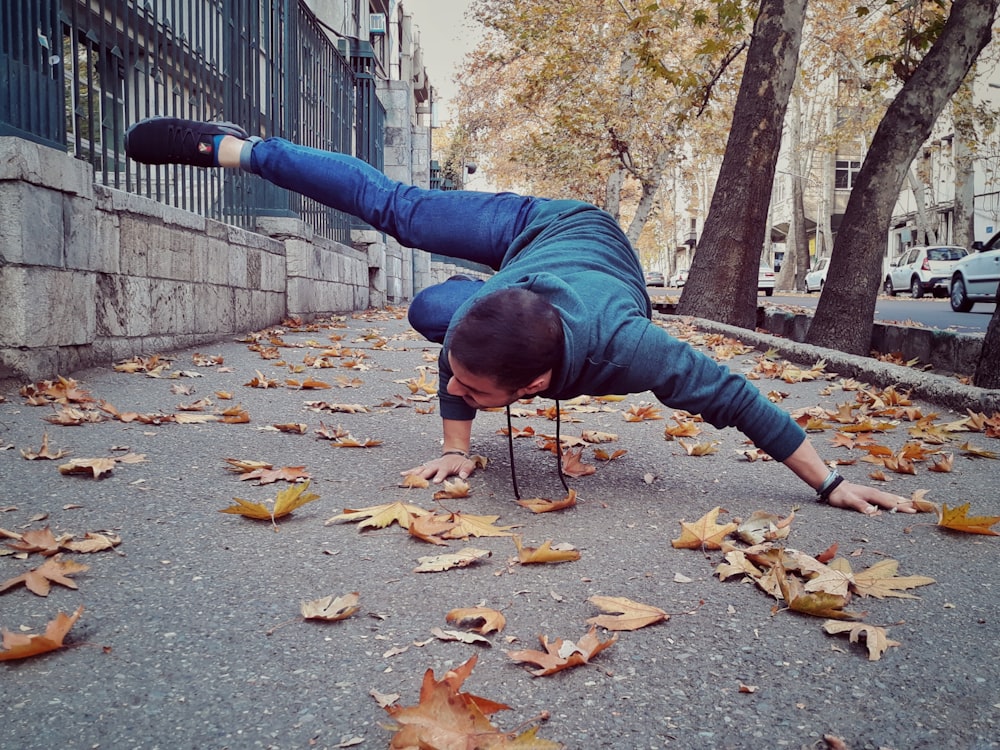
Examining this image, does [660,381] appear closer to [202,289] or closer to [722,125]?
[202,289]

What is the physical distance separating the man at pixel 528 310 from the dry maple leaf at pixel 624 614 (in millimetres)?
599

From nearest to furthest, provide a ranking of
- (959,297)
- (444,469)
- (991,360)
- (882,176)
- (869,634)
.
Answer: (869,634) → (444,469) → (991,360) → (882,176) → (959,297)

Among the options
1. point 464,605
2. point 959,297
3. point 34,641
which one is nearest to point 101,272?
point 34,641

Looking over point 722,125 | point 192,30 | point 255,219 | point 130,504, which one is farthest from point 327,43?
point 722,125

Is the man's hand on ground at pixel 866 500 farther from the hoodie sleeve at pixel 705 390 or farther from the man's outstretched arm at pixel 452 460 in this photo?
the man's outstretched arm at pixel 452 460

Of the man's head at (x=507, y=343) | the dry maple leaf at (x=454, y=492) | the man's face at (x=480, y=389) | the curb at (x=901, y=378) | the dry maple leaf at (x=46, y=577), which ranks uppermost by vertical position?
the man's head at (x=507, y=343)

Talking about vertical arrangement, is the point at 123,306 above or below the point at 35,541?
above

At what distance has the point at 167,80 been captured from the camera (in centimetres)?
548

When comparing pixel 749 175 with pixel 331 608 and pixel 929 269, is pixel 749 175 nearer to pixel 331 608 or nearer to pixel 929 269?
pixel 331 608

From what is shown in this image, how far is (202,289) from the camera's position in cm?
596

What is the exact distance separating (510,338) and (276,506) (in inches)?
30.8

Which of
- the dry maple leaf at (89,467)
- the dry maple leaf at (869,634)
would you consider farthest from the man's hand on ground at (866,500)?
the dry maple leaf at (89,467)

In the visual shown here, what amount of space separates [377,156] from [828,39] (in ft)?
41.8

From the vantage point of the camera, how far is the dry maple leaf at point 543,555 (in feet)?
6.70
